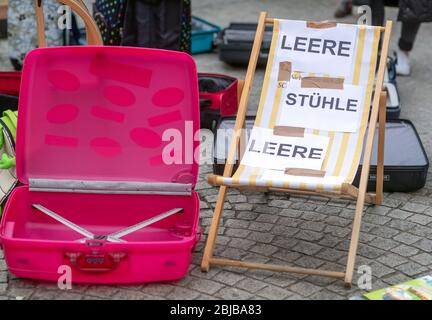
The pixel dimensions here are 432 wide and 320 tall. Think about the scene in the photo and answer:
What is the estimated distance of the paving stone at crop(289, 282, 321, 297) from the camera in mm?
3592

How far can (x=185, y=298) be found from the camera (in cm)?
355

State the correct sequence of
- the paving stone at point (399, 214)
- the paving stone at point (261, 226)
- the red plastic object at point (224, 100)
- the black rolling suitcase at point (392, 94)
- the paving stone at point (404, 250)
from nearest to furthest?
1. the paving stone at point (404, 250)
2. the paving stone at point (261, 226)
3. the paving stone at point (399, 214)
4. the red plastic object at point (224, 100)
5. the black rolling suitcase at point (392, 94)

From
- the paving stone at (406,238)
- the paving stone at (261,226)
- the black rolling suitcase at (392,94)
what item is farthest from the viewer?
the black rolling suitcase at (392,94)

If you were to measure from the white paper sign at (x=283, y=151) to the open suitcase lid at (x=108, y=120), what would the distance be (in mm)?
345

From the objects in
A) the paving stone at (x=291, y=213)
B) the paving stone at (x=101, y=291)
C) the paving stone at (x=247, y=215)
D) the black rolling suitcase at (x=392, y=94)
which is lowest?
the paving stone at (x=247, y=215)

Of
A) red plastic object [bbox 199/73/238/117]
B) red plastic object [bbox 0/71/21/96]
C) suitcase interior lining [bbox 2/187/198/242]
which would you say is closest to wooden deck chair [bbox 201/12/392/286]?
suitcase interior lining [bbox 2/187/198/242]

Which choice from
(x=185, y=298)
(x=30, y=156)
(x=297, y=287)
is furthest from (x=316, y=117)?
(x=30, y=156)

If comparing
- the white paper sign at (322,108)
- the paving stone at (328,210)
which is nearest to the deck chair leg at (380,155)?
the white paper sign at (322,108)

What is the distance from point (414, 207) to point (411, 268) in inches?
26.8

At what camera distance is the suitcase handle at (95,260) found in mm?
3486

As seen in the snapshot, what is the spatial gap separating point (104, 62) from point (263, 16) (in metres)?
0.91

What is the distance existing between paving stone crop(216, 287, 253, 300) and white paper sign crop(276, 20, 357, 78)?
4.17ft

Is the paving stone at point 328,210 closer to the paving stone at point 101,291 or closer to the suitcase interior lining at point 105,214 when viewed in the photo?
the suitcase interior lining at point 105,214

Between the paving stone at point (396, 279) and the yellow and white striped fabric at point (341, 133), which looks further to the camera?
the yellow and white striped fabric at point (341, 133)
